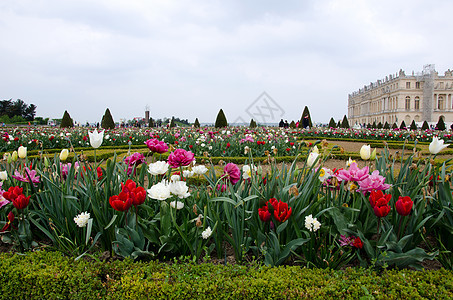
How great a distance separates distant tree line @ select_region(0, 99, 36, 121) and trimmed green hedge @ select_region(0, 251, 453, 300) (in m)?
58.8

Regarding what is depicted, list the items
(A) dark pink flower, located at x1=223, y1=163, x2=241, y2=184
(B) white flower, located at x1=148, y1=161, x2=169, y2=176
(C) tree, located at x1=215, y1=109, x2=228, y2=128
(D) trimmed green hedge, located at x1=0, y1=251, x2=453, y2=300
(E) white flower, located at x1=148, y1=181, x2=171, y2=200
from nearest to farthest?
(D) trimmed green hedge, located at x1=0, y1=251, x2=453, y2=300
(E) white flower, located at x1=148, y1=181, x2=171, y2=200
(B) white flower, located at x1=148, y1=161, x2=169, y2=176
(A) dark pink flower, located at x1=223, y1=163, x2=241, y2=184
(C) tree, located at x1=215, y1=109, x2=228, y2=128

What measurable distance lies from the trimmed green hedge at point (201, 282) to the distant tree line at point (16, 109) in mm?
58794

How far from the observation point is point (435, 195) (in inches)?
103

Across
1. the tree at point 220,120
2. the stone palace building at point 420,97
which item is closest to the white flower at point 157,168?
the tree at point 220,120

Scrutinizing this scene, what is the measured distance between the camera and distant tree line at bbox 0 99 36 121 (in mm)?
52781

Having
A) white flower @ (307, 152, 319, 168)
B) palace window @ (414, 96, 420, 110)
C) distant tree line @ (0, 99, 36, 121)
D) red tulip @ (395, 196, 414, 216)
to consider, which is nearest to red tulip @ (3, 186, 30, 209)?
white flower @ (307, 152, 319, 168)

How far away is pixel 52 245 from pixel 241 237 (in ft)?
5.32

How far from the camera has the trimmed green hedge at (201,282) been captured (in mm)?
1879

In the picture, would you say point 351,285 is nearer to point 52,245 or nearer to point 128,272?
point 128,272

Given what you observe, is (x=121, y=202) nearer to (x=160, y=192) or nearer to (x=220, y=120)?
(x=160, y=192)

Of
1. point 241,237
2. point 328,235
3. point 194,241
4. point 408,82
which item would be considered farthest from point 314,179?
point 408,82

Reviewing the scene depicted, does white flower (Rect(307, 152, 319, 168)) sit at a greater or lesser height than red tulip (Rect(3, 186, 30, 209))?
greater

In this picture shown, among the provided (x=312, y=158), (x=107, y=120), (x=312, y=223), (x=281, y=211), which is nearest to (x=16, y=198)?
(x=281, y=211)

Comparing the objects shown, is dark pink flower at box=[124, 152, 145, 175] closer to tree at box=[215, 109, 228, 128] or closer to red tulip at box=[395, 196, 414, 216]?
red tulip at box=[395, 196, 414, 216]
